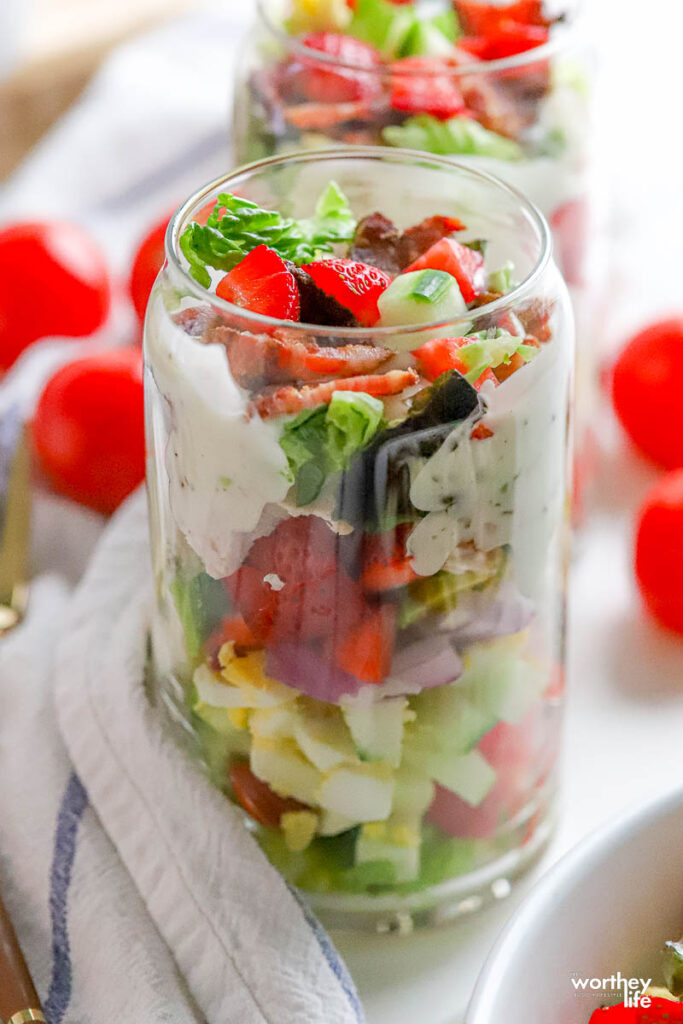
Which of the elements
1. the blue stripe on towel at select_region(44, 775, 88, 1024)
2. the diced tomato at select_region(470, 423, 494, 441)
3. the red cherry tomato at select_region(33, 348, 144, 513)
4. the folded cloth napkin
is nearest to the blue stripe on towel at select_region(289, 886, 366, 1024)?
the folded cloth napkin

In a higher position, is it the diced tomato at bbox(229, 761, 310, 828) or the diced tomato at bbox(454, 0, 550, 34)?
the diced tomato at bbox(454, 0, 550, 34)

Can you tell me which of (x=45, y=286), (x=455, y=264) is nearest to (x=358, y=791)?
(x=455, y=264)

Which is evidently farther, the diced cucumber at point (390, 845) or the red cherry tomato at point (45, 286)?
the red cherry tomato at point (45, 286)

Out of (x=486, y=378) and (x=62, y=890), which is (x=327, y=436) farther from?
(x=62, y=890)

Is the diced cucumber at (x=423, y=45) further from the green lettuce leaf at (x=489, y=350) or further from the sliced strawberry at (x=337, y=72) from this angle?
the green lettuce leaf at (x=489, y=350)

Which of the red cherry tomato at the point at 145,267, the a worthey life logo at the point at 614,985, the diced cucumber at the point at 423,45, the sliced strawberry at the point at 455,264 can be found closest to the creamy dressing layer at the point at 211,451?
the sliced strawberry at the point at 455,264

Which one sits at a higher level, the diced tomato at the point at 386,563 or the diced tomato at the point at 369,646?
the diced tomato at the point at 386,563

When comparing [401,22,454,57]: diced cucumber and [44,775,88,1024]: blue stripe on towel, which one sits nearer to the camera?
[44,775,88,1024]: blue stripe on towel

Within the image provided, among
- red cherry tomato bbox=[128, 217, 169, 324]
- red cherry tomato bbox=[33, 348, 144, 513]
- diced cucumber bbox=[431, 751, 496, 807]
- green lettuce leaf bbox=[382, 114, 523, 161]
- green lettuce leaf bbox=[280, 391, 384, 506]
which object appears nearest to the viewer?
green lettuce leaf bbox=[280, 391, 384, 506]

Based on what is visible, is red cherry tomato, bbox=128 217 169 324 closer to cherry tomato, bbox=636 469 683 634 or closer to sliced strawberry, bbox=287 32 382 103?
sliced strawberry, bbox=287 32 382 103
